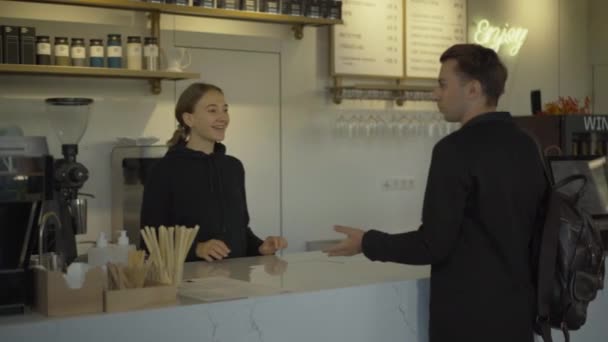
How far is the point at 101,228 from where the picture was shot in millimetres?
4621

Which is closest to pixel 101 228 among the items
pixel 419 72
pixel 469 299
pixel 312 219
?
pixel 312 219

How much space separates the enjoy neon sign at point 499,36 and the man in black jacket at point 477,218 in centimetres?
392

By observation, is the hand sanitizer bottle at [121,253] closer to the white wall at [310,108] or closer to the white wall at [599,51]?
the white wall at [310,108]

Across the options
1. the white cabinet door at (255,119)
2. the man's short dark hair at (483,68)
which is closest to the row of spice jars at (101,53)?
the white cabinet door at (255,119)

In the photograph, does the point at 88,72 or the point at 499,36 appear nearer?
the point at 88,72

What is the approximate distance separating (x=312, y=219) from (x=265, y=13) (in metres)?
1.36

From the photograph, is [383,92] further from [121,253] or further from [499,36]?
[121,253]

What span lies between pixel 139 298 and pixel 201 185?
3.78 ft

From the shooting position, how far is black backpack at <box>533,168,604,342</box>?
7.42 feet

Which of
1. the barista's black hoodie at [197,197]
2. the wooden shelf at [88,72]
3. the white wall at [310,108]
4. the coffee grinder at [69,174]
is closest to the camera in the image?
the coffee grinder at [69,174]

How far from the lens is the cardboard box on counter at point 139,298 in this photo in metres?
2.02

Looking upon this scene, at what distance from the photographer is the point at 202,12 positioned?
4.65m

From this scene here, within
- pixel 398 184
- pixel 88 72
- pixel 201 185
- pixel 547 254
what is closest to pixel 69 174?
pixel 201 185

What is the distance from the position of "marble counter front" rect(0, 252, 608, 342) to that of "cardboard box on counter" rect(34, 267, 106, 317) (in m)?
0.04
